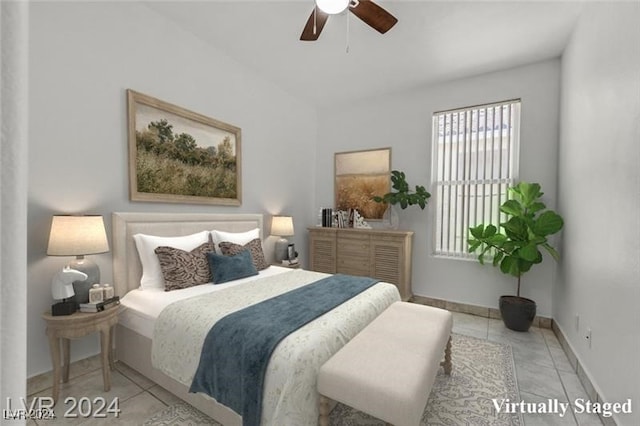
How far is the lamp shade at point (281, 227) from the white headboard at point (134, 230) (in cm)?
103

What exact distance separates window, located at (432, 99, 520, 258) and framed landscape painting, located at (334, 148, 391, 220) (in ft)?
2.47

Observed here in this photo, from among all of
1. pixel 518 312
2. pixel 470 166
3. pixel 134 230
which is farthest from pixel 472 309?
pixel 134 230

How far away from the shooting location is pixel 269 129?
4180 mm

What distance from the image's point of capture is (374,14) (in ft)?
6.97

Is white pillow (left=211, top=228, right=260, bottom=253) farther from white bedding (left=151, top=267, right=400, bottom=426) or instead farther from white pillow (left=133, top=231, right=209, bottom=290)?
white bedding (left=151, top=267, right=400, bottom=426)

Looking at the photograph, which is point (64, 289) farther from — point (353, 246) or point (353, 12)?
point (353, 246)

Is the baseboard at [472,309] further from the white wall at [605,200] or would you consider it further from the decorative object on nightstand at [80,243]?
the decorative object on nightstand at [80,243]

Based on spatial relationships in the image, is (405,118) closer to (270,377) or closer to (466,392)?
(466,392)

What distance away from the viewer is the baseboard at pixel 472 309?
341 centimetres

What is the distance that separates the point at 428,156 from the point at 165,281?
3.63 m

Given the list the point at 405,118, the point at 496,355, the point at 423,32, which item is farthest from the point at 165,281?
the point at 405,118

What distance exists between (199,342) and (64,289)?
1072 millimetres

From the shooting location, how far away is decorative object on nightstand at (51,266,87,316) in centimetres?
198
